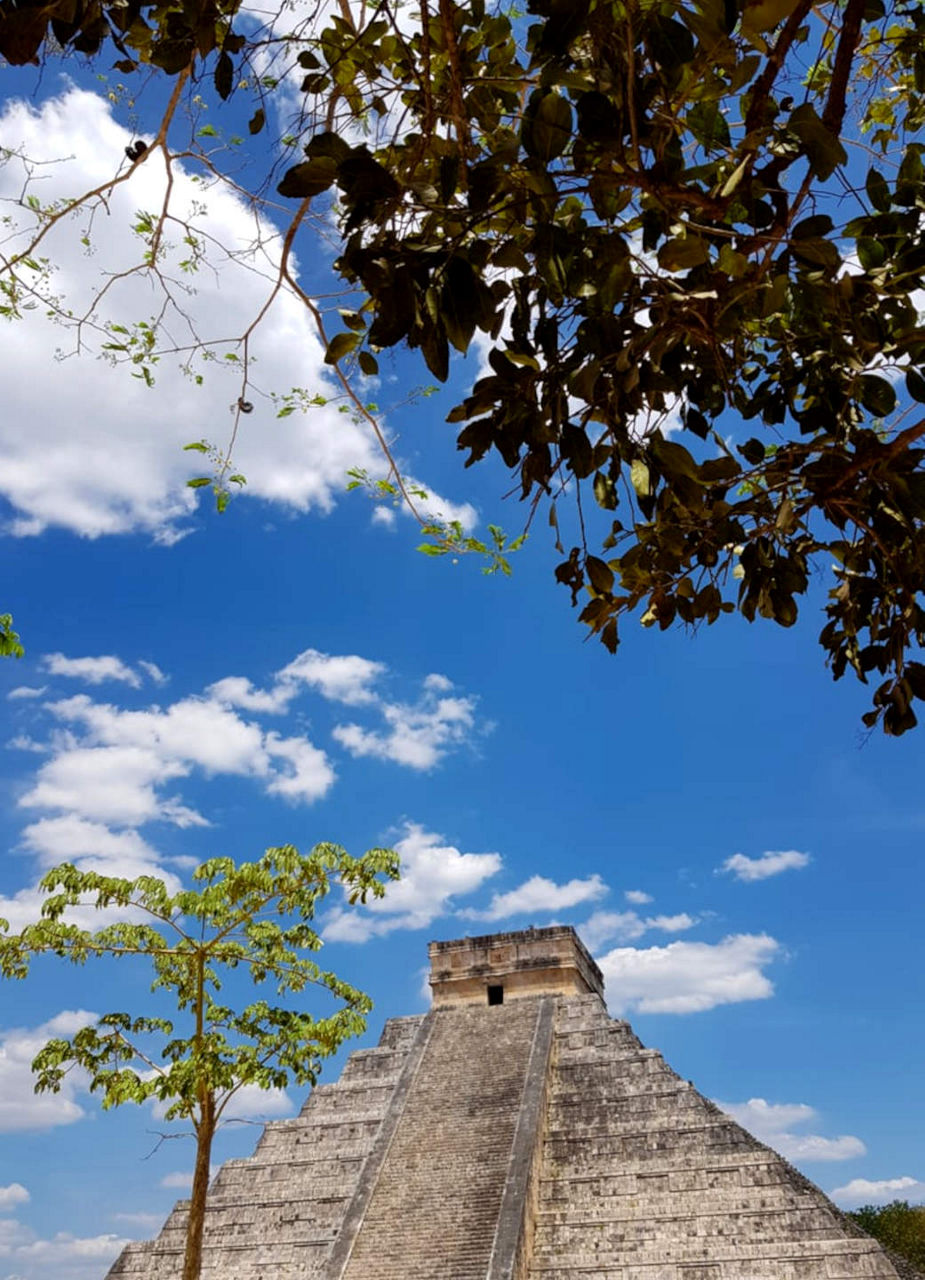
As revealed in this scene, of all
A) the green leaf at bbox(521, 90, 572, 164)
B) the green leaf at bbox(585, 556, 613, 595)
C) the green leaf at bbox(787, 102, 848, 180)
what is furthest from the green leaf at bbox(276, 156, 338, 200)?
the green leaf at bbox(585, 556, 613, 595)

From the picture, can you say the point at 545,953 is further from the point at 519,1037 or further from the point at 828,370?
the point at 828,370

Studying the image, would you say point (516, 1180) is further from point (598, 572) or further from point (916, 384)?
point (916, 384)

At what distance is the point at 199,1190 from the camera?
1012cm

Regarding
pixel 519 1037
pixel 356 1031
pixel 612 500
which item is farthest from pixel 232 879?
pixel 612 500

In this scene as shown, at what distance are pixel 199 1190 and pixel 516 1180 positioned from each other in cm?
472

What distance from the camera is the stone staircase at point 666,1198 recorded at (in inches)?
462

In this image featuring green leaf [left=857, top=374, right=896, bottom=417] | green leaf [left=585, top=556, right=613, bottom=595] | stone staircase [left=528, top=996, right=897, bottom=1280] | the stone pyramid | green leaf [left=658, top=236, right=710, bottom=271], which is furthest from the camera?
the stone pyramid

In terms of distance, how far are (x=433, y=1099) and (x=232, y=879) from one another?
6.63 metres

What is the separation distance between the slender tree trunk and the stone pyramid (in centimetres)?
331

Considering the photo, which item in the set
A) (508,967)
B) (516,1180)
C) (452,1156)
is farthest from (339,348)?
(508,967)

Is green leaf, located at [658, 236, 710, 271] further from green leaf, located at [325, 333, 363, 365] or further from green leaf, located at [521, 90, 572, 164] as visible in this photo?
green leaf, located at [325, 333, 363, 365]

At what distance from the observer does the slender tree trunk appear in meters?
9.78

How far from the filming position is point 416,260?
1.88 meters

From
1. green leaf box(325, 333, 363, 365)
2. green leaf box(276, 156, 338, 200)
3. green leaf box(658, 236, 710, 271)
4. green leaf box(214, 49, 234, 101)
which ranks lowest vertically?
green leaf box(658, 236, 710, 271)
